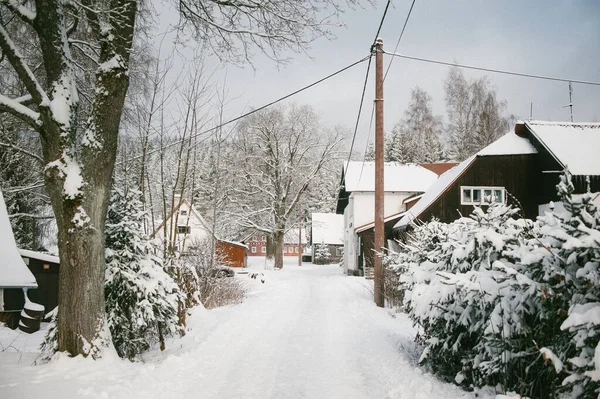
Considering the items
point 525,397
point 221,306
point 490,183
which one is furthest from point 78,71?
point 490,183

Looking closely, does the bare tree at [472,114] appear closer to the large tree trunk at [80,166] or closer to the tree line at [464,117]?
the tree line at [464,117]

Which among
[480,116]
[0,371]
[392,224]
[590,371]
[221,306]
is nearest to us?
[590,371]

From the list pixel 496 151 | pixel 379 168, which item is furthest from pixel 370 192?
pixel 379 168

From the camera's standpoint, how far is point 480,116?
3525cm

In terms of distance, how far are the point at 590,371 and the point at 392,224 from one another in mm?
24313

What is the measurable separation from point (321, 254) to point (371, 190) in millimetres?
26539

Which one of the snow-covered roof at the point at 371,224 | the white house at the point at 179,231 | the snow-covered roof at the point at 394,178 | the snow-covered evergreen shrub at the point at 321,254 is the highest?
the snow-covered roof at the point at 394,178

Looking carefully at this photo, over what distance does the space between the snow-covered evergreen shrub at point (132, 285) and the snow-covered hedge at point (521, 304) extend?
3911mm

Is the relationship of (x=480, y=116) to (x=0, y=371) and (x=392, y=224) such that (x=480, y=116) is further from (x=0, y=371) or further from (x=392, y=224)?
(x=0, y=371)

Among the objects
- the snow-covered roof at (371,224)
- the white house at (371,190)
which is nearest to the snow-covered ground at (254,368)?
the snow-covered roof at (371,224)

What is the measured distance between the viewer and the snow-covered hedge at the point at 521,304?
311cm

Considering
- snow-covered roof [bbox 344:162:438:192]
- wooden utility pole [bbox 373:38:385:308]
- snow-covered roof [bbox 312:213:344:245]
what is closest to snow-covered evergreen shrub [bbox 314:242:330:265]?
snow-covered roof [bbox 312:213:344:245]

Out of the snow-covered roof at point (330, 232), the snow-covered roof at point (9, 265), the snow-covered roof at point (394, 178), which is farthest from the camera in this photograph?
the snow-covered roof at point (330, 232)

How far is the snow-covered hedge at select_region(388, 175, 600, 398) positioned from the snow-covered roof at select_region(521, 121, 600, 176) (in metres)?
17.2
